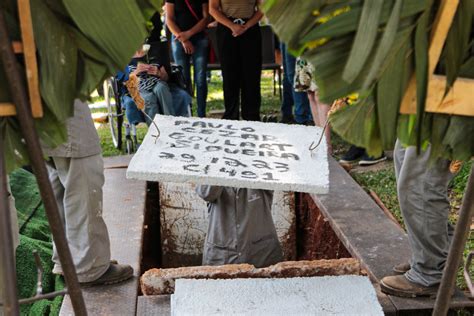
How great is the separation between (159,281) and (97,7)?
204 centimetres

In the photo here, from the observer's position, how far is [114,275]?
372 cm

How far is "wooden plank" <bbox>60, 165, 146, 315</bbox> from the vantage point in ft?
11.5

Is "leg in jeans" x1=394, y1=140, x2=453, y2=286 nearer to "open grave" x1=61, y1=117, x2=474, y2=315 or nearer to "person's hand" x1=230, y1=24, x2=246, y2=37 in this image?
"open grave" x1=61, y1=117, x2=474, y2=315

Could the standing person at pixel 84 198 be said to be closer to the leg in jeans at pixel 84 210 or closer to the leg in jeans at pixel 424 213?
the leg in jeans at pixel 84 210

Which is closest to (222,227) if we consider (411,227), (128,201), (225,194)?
(225,194)

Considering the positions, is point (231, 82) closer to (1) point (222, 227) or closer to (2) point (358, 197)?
(2) point (358, 197)

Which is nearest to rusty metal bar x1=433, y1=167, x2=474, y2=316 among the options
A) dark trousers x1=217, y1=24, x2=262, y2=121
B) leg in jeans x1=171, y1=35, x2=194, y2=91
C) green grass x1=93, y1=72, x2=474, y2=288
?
green grass x1=93, y1=72, x2=474, y2=288

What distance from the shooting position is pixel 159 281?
3.48m

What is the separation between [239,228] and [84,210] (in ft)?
3.61

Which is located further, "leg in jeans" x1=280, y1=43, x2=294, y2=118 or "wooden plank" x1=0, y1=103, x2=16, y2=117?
"leg in jeans" x1=280, y1=43, x2=294, y2=118

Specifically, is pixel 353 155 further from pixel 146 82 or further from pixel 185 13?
pixel 185 13

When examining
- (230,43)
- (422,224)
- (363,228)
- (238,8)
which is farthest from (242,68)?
(422,224)

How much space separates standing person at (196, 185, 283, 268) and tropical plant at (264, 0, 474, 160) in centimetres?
257

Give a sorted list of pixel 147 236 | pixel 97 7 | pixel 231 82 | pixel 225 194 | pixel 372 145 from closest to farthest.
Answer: pixel 97 7 → pixel 372 145 → pixel 225 194 → pixel 147 236 → pixel 231 82
